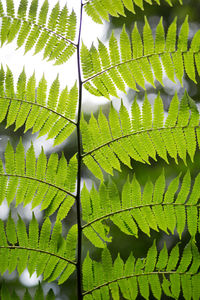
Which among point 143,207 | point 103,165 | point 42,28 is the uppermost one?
point 42,28

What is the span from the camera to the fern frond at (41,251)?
0.90m

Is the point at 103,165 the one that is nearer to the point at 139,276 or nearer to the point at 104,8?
the point at 139,276

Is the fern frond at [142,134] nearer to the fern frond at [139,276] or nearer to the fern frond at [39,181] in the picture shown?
the fern frond at [39,181]

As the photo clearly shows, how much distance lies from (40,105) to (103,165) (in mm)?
250

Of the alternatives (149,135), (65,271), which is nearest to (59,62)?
(149,135)

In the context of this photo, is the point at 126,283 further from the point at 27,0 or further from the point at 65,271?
the point at 27,0

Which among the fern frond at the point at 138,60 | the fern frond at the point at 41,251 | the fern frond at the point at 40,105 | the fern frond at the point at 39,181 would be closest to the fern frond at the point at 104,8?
the fern frond at the point at 138,60

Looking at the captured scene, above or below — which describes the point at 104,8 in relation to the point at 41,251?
above

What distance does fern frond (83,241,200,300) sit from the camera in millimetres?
871

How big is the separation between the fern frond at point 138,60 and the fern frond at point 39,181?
0.25 meters

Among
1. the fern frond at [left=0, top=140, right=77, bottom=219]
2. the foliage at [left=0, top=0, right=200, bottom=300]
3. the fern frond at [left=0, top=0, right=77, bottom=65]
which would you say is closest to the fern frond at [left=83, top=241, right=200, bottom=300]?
the foliage at [left=0, top=0, right=200, bottom=300]

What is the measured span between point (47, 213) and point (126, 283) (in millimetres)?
273

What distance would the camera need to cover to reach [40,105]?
99 cm

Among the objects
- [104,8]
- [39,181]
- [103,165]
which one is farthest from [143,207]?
[104,8]
